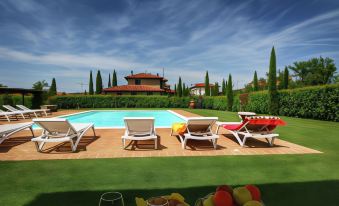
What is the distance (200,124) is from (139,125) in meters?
1.97

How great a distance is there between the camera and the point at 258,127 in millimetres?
7102

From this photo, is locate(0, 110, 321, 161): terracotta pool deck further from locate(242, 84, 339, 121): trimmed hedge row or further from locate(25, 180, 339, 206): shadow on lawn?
locate(242, 84, 339, 121): trimmed hedge row

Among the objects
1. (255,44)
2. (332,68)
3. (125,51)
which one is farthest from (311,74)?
(125,51)

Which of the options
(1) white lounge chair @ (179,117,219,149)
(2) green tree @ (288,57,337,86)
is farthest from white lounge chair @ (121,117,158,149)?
(2) green tree @ (288,57,337,86)

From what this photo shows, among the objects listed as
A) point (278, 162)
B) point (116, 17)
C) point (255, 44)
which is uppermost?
point (116, 17)

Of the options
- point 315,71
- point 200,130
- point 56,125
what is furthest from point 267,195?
point 315,71

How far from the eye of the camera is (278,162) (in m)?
5.08

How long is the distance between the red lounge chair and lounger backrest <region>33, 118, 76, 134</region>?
514 cm

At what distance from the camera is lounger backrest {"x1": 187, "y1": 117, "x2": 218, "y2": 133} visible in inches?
265

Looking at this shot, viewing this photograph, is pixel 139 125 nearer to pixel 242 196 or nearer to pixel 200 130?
pixel 200 130

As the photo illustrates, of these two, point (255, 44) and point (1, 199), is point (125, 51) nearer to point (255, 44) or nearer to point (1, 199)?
point (255, 44)

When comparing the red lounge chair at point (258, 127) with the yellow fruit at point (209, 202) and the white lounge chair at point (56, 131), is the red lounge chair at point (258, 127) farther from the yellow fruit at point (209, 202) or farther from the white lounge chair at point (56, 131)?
the yellow fruit at point (209, 202)

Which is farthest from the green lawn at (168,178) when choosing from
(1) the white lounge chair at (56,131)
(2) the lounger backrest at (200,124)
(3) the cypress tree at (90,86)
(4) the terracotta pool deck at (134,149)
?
(3) the cypress tree at (90,86)

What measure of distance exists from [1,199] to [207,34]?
21.1 meters
